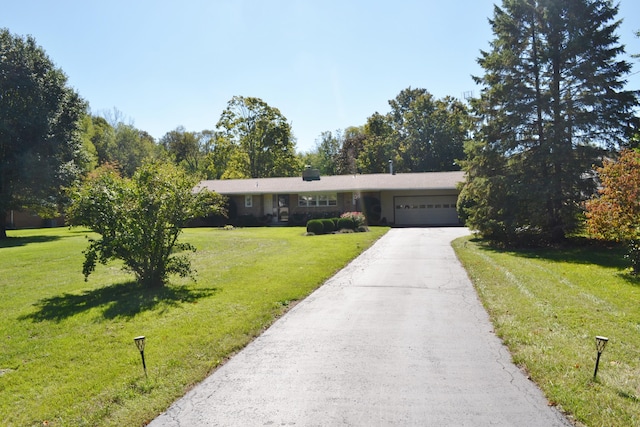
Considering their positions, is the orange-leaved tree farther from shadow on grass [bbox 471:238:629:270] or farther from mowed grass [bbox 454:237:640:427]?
shadow on grass [bbox 471:238:629:270]

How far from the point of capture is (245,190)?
33.3 meters

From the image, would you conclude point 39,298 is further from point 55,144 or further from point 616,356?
point 55,144

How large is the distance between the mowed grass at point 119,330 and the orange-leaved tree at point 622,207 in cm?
723

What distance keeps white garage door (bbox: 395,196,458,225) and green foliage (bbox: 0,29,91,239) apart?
21.6 m

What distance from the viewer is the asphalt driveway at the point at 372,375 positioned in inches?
153

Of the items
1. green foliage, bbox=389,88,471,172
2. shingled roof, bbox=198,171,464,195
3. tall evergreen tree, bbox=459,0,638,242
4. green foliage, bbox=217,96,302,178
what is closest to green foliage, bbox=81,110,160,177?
green foliage, bbox=217,96,302,178

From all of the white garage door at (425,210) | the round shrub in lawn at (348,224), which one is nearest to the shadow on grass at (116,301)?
the round shrub in lawn at (348,224)

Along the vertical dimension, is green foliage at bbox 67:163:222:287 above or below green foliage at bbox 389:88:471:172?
below

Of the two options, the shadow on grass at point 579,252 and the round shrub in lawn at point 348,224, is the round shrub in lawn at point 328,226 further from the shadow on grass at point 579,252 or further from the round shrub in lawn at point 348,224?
the shadow on grass at point 579,252

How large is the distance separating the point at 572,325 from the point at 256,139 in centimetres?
4927

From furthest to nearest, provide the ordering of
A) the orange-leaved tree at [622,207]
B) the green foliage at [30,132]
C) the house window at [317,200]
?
the house window at [317,200] → the green foliage at [30,132] → the orange-leaved tree at [622,207]

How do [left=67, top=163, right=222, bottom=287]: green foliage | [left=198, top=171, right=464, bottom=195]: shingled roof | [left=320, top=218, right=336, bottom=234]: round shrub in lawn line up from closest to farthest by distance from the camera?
1. [left=67, top=163, right=222, bottom=287]: green foliage
2. [left=320, top=218, right=336, bottom=234]: round shrub in lawn
3. [left=198, top=171, right=464, bottom=195]: shingled roof

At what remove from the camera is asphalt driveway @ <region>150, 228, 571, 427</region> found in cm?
388

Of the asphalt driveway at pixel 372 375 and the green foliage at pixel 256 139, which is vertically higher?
the green foliage at pixel 256 139
